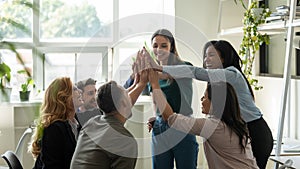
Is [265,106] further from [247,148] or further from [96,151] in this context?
[96,151]

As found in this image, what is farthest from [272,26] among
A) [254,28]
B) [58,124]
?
[58,124]

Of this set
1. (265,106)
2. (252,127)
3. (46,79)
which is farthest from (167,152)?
(46,79)

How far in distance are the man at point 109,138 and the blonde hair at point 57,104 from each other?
386 mm

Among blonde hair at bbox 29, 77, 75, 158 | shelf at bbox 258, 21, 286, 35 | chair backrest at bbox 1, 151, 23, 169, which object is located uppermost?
shelf at bbox 258, 21, 286, 35

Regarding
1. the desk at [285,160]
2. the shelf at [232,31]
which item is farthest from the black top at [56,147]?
the shelf at [232,31]

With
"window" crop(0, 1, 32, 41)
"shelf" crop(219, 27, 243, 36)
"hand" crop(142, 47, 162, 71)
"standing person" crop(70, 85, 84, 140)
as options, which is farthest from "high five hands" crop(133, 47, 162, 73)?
"shelf" crop(219, 27, 243, 36)

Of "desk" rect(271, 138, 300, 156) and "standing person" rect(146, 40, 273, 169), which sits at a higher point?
"standing person" rect(146, 40, 273, 169)

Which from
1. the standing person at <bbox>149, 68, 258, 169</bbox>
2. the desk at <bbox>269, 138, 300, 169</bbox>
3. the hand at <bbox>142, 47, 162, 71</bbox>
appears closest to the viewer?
the hand at <bbox>142, 47, 162, 71</bbox>

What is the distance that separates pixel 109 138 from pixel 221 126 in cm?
56

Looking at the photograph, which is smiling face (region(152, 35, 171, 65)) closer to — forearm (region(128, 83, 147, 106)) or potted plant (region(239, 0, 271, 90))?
forearm (region(128, 83, 147, 106))

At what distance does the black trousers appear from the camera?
7.79ft

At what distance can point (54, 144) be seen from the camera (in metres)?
2.05

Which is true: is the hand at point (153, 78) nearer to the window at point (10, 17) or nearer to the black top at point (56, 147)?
the black top at point (56, 147)

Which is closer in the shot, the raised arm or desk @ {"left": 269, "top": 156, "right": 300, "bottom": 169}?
the raised arm
